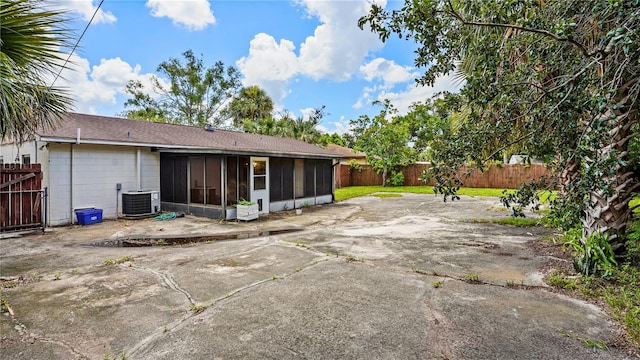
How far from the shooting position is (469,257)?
18.1ft

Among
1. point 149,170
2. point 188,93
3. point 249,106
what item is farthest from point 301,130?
point 149,170

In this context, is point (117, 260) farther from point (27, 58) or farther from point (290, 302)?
point (290, 302)

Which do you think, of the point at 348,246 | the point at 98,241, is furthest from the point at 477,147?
the point at 98,241

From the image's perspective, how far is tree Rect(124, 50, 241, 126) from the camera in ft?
81.3

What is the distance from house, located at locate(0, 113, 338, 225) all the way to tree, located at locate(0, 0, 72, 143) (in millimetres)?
4620

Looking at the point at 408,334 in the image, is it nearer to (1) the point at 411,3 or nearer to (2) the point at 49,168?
(1) the point at 411,3

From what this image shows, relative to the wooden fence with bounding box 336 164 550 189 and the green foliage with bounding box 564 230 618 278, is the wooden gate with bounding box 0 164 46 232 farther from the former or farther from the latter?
the wooden fence with bounding box 336 164 550 189

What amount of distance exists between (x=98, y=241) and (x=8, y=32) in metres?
4.47

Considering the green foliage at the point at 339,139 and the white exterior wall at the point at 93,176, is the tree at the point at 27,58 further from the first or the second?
the green foliage at the point at 339,139

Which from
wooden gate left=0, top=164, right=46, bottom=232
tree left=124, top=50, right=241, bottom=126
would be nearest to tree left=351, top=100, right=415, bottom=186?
tree left=124, top=50, right=241, bottom=126

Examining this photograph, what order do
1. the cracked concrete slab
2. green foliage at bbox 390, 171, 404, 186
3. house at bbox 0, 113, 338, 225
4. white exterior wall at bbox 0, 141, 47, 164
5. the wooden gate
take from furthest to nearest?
green foliage at bbox 390, 171, 404, 186, house at bbox 0, 113, 338, 225, white exterior wall at bbox 0, 141, 47, 164, the wooden gate, the cracked concrete slab

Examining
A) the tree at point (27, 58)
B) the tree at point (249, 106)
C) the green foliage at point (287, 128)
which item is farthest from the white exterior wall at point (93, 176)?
the tree at point (249, 106)

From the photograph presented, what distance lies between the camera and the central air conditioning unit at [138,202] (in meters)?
9.48

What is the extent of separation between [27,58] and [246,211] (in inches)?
231
